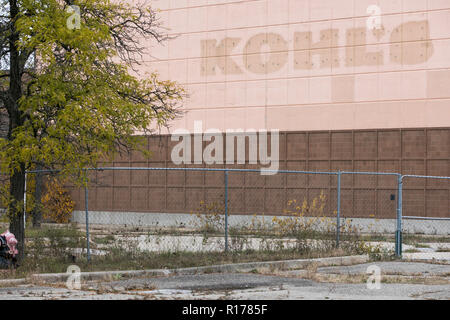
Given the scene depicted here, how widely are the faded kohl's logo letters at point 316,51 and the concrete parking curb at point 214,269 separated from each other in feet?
37.8

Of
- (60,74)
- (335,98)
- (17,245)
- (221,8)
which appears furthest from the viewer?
(221,8)

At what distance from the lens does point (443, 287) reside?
1165 centimetres

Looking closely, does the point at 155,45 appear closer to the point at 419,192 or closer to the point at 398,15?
the point at 398,15

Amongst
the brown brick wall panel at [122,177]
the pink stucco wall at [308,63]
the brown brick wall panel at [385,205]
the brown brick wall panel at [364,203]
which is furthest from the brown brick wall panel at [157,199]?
the brown brick wall panel at [385,205]

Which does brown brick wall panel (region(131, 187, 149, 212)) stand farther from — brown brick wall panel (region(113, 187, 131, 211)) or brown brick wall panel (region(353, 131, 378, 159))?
brown brick wall panel (region(353, 131, 378, 159))

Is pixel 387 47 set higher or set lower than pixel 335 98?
higher

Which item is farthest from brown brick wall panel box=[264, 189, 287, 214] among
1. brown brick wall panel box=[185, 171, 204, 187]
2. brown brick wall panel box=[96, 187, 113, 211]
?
brown brick wall panel box=[96, 187, 113, 211]

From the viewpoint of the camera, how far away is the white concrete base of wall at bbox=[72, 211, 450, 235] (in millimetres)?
24750

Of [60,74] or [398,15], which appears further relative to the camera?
[398,15]

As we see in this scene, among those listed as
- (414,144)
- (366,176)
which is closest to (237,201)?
(366,176)

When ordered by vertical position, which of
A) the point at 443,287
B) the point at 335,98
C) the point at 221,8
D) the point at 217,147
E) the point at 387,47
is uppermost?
the point at 221,8

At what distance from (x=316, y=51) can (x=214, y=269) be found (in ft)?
48.1

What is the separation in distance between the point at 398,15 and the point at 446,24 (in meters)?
1.77

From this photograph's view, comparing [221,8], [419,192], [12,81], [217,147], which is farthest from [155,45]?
[12,81]
